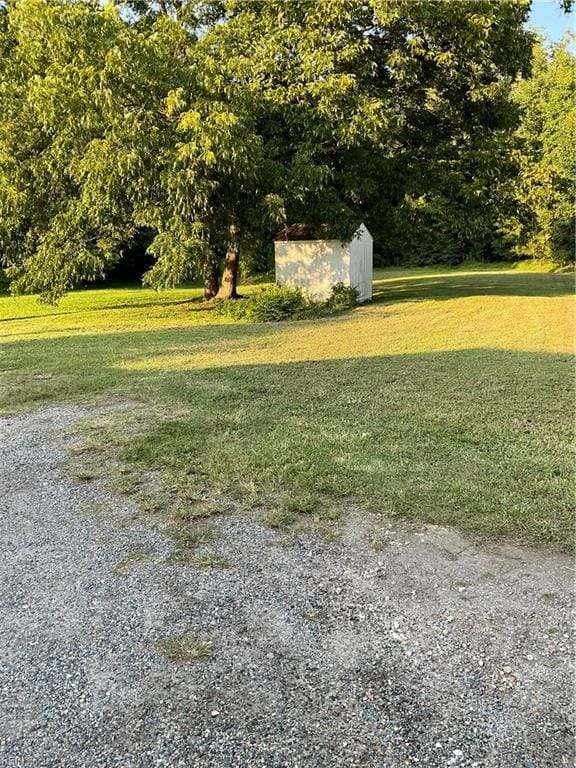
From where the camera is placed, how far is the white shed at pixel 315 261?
12.8 m

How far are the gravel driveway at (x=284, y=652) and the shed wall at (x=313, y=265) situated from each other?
10590 millimetres

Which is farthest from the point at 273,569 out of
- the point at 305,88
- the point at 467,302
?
the point at 467,302

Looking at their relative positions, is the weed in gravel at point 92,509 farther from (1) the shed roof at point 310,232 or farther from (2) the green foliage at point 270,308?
(1) the shed roof at point 310,232

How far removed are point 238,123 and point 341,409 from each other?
566 centimetres

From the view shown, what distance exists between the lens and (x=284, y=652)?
1.86m

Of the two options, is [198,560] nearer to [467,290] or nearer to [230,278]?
[230,278]

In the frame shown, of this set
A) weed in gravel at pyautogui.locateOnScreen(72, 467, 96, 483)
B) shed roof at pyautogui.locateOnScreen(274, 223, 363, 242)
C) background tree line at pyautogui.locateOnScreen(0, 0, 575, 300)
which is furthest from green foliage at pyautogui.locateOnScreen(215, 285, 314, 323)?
weed in gravel at pyautogui.locateOnScreen(72, 467, 96, 483)

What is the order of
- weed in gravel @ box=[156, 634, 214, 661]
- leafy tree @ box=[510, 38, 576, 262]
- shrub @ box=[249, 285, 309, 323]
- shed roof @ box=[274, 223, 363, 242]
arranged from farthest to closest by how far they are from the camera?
leafy tree @ box=[510, 38, 576, 262], shed roof @ box=[274, 223, 363, 242], shrub @ box=[249, 285, 309, 323], weed in gravel @ box=[156, 634, 214, 661]

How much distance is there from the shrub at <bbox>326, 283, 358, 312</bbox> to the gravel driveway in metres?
9.93

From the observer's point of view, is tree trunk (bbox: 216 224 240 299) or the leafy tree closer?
tree trunk (bbox: 216 224 240 299)

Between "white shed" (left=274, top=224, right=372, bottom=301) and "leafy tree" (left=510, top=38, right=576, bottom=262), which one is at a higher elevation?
"leafy tree" (left=510, top=38, right=576, bottom=262)

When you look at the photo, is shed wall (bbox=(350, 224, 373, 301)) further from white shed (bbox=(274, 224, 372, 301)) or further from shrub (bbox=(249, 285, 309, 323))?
shrub (bbox=(249, 285, 309, 323))

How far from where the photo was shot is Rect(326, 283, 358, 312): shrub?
40.7ft

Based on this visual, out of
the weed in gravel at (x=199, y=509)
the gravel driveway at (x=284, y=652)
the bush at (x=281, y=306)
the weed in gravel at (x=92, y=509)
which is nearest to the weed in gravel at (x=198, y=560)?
the gravel driveway at (x=284, y=652)
